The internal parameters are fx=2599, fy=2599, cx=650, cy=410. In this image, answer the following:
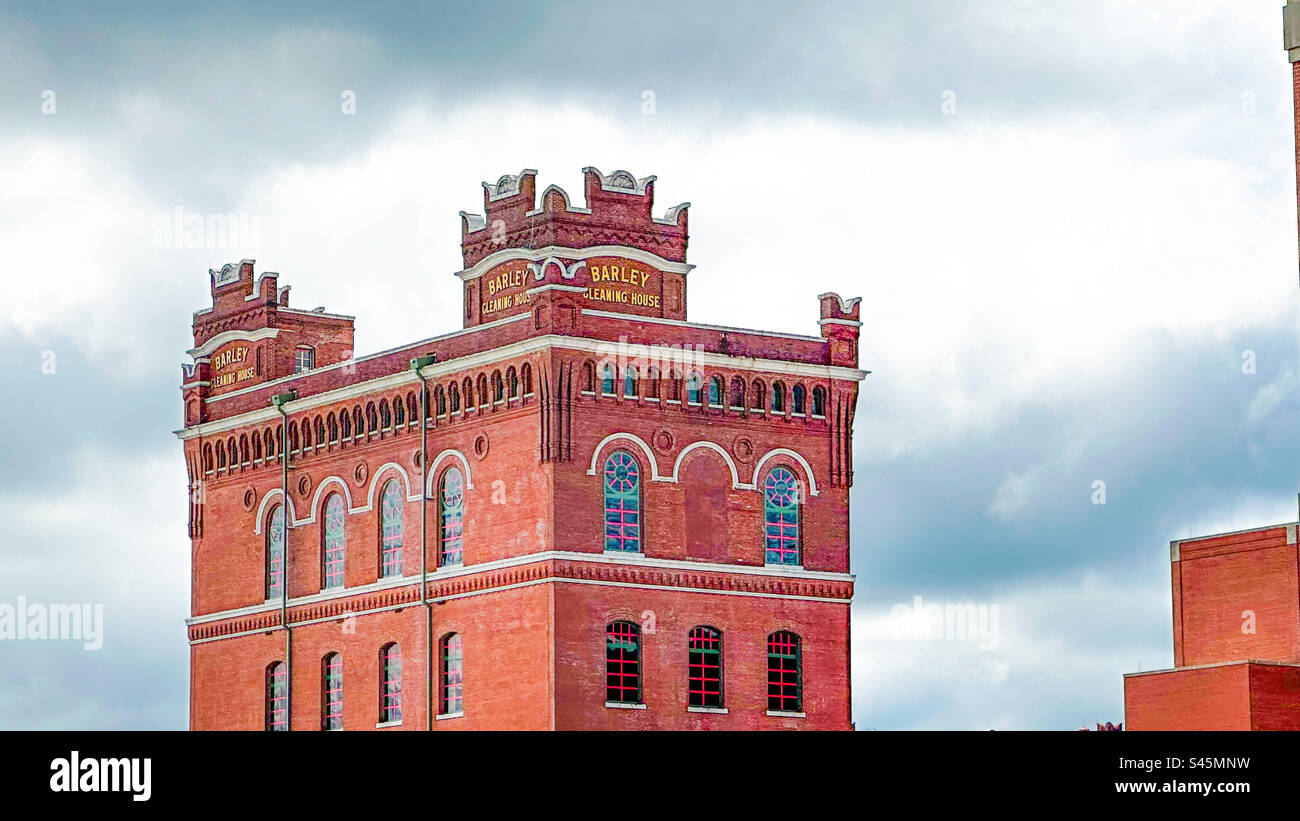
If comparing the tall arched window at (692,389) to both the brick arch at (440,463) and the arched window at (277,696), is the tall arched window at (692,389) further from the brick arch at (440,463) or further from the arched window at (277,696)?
the arched window at (277,696)

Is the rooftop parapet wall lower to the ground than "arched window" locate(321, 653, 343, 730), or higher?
higher

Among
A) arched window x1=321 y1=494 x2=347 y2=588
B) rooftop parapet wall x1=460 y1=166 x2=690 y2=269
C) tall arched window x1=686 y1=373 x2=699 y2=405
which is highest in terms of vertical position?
rooftop parapet wall x1=460 y1=166 x2=690 y2=269

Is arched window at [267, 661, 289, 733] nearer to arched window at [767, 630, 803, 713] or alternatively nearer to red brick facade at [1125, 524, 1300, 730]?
arched window at [767, 630, 803, 713]

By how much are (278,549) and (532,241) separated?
12851mm

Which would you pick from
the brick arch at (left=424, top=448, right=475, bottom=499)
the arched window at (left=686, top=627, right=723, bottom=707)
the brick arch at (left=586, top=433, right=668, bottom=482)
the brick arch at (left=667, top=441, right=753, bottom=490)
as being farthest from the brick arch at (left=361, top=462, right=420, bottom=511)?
the arched window at (left=686, top=627, right=723, bottom=707)

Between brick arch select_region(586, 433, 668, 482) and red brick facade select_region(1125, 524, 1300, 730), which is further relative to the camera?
brick arch select_region(586, 433, 668, 482)

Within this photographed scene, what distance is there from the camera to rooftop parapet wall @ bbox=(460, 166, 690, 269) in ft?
212

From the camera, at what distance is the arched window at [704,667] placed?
64.1 m

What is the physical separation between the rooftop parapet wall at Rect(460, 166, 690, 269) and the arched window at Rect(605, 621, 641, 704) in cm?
961

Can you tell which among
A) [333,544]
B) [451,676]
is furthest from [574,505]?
[333,544]

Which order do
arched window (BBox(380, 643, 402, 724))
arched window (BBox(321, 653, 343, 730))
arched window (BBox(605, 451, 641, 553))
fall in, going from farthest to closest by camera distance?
arched window (BBox(321, 653, 343, 730)) < arched window (BBox(380, 643, 402, 724)) < arched window (BBox(605, 451, 641, 553))

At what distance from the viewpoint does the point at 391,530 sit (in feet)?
222
